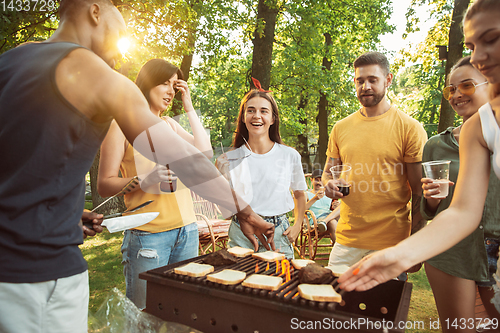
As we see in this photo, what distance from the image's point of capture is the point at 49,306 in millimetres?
1139

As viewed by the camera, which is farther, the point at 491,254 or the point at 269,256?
the point at 269,256

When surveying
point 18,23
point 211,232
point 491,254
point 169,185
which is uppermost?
point 18,23

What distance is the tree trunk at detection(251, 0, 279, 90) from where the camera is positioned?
798 centimetres

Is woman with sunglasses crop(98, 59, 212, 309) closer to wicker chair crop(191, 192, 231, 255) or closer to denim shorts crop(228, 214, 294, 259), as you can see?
denim shorts crop(228, 214, 294, 259)

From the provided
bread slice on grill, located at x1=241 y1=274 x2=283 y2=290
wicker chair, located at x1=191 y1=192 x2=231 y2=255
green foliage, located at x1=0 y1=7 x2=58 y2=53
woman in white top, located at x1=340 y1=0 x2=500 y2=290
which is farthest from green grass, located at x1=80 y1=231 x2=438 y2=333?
green foliage, located at x1=0 y1=7 x2=58 y2=53

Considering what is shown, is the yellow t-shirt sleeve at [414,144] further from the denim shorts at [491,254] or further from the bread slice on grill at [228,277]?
the bread slice on grill at [228,277]

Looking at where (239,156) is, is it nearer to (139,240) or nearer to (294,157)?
(294,157)

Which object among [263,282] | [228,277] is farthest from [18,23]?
[263,282]

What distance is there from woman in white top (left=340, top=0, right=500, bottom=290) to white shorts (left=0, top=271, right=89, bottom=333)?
123 centimetres

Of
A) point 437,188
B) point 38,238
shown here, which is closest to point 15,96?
point 38,238

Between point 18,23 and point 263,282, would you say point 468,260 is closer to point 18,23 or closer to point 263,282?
point 263,282

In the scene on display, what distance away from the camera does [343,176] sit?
9.78 feet

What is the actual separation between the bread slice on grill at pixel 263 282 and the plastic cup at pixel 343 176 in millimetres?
1332

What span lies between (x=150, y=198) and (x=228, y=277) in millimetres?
972
